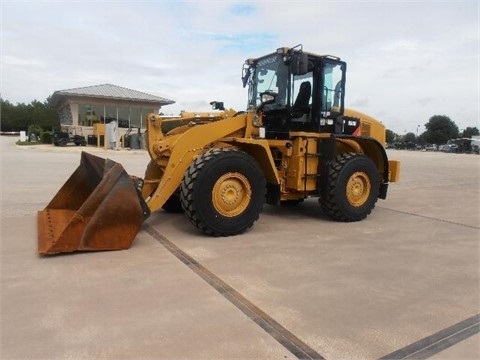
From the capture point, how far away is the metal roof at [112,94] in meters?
32.9

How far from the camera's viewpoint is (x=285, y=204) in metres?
8.23

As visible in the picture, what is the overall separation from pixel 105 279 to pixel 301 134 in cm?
379

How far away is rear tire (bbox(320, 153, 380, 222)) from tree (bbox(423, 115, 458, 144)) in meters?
87.1

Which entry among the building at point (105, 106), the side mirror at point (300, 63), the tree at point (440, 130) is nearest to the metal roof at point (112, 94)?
the building at point (105, 106)

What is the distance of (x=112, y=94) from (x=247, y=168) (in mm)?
30616

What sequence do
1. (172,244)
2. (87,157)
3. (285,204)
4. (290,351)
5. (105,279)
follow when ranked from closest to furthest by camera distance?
1. (290,351)
2. (105,279)
3. (172,244)
4. (87,157)
5. (285,204)

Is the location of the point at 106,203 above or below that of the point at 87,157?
below

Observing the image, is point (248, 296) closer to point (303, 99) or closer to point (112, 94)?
point (303, 99)

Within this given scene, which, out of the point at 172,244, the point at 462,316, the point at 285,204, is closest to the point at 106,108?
the point at 285,204

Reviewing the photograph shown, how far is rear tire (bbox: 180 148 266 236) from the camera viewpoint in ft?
17.5

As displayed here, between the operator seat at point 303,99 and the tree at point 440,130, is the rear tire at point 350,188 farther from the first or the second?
the tree at point 440,130

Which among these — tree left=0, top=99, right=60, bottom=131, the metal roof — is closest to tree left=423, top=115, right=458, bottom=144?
the metal roof

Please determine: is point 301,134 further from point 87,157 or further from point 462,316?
point 462,316

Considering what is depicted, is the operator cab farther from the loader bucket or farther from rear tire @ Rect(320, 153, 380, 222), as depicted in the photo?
the loader bucket
